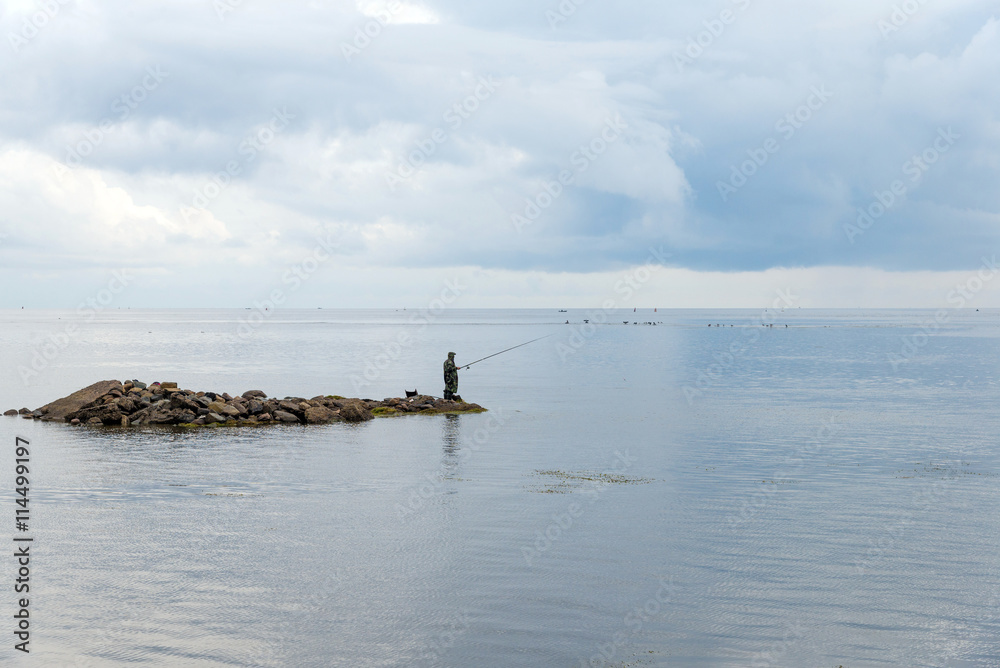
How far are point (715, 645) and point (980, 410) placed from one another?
1463 inches

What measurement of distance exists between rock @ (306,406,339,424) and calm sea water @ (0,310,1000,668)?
7.21 feet

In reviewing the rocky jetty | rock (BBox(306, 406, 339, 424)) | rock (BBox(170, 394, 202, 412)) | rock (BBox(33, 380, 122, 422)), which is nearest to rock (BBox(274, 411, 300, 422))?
the rocky jetty

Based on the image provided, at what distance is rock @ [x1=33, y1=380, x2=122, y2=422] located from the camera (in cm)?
3544

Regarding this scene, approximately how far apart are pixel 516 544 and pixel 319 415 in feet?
70.4

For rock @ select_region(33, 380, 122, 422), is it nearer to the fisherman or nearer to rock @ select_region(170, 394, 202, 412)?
rock @ select_region(170, 394, 202, 412)

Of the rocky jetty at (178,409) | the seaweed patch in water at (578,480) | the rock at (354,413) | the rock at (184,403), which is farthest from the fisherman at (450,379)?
the seaweed patch in water at (578,480)

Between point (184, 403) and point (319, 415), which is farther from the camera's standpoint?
point (319, 415)

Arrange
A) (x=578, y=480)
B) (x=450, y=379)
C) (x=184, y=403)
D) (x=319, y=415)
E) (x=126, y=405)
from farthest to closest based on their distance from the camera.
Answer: (x=450, y=379) < (x=319, y=415) < (x=184, y=403) < (x=126, y=405) < (x=578, y=480)

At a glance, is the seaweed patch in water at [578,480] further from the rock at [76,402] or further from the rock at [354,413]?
the rock at [76,402]

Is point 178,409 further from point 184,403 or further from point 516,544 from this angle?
point 516,544

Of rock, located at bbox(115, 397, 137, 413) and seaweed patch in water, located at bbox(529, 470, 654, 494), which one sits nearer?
seaweed patch in water, located at bbox(529, 470, 654, 494)

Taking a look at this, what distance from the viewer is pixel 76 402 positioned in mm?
36031

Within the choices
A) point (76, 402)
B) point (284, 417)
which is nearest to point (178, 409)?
point (284, 417)

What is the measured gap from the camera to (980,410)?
1636 inches
